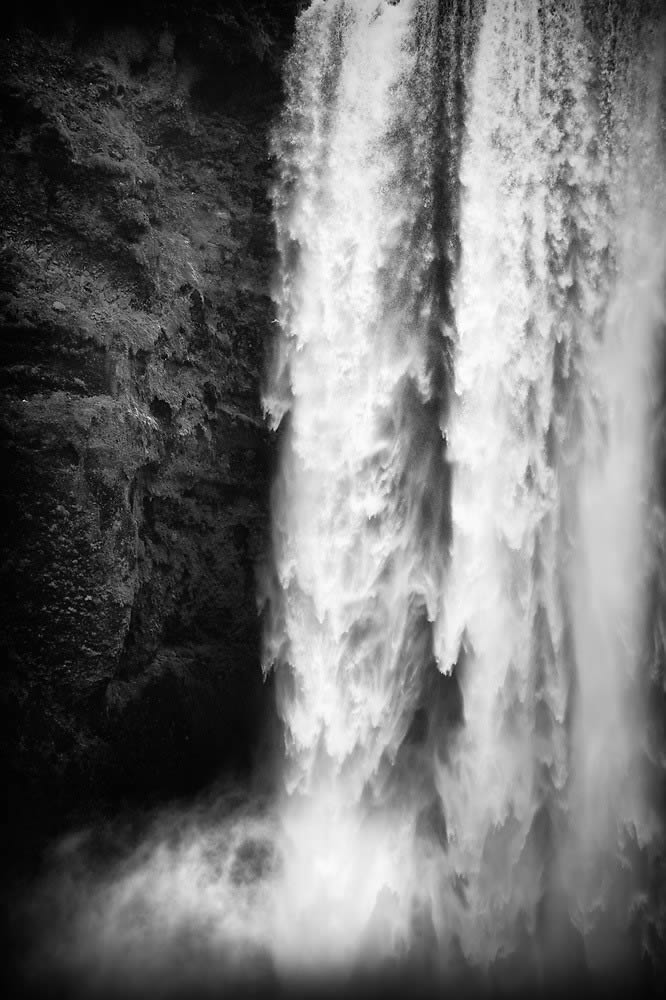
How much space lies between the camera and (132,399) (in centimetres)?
418

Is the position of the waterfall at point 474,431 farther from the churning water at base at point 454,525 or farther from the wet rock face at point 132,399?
the wet rock face at point 132,399

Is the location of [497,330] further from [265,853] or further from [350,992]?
[350,992]

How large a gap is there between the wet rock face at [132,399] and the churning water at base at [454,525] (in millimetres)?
275

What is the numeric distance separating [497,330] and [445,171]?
3.59 feet

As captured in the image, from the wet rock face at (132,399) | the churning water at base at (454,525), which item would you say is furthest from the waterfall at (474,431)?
the wet rock face at (132,399)

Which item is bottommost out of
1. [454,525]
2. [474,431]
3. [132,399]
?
[454,525]

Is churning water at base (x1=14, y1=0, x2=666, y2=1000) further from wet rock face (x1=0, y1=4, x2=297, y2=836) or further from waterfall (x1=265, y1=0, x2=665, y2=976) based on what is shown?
wet rock face (x1=0, y1=4, x2=297, y2=836)

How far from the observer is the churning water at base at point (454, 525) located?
393cm

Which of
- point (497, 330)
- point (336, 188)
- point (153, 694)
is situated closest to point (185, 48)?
point (336, 188)

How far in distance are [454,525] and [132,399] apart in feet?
7.40

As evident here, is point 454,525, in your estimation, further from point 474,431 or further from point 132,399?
point 132,399

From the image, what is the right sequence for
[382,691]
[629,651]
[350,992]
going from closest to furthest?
1. [350,992]
2. [629,651]
3. [382,691]

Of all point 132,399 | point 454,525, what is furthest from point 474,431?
point 132,399

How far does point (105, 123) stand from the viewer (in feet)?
13.5
